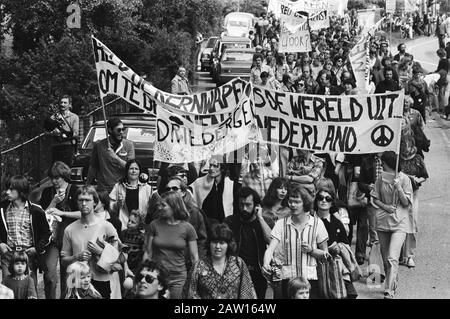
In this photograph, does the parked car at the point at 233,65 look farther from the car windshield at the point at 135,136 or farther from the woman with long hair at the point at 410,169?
the woman with long hair at the point at 410,169

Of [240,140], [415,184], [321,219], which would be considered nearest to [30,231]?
[321,219]

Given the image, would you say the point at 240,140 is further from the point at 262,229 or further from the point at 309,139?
the point at 262,229

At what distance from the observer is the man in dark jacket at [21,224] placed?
1100 centimetres

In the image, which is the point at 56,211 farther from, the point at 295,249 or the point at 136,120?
the point at 136,120

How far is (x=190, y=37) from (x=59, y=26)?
777 centimetres

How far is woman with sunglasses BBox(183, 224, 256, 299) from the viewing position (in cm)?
953

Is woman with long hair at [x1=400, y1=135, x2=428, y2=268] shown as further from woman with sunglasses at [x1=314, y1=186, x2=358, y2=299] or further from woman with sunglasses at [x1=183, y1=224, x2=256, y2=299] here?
woman with sunglasses at [x1=183, y1=224, x2=256, y2=299]

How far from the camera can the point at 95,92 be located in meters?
23.5

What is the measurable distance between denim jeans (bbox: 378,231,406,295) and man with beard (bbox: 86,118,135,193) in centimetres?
304

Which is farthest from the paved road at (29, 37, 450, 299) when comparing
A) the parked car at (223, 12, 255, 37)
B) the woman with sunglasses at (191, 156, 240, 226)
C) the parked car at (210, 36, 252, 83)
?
the parked car at (223, 12, 255, 37)

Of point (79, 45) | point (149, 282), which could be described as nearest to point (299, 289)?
point (149, 282)

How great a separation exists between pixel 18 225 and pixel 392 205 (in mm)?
4042

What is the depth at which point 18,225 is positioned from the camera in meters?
11.0

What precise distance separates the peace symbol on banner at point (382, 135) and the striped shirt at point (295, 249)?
236cm
